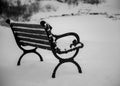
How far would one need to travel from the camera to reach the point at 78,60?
3.41 meters

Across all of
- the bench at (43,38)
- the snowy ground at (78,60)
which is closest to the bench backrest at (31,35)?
the bench at (43,38)

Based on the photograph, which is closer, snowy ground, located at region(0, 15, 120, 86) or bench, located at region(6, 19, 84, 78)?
bench, located at region(6, 19, 84, 78)

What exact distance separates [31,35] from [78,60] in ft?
3.63

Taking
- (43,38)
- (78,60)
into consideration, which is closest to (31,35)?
(43,38)

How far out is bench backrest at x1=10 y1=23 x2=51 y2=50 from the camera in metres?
2.47

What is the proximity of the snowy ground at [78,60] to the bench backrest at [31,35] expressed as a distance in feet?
1.45

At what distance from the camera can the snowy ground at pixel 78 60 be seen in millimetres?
2566

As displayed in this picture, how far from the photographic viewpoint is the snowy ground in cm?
257

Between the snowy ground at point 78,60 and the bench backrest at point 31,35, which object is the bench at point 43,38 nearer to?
the bench backrest at point 31,35

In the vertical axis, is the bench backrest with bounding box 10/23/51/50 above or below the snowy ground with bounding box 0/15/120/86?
above

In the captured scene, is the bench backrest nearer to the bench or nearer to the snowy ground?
the bench

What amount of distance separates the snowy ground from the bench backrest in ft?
1.45

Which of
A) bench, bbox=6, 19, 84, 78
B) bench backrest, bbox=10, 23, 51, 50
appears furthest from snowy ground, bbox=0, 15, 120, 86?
bench backrest, bbox=10, 23, 51, 50

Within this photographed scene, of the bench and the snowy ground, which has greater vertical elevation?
the bench
